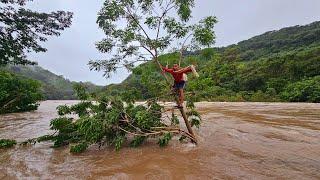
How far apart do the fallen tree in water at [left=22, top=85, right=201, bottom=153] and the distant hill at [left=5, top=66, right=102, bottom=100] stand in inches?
2540

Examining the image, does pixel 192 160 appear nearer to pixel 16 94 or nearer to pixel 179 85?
pixel 179 85

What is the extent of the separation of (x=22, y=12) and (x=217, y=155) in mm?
14818

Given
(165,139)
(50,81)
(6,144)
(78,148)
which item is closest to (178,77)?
(165,139)

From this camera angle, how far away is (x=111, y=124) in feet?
22.9

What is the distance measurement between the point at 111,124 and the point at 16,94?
1349 centimetres

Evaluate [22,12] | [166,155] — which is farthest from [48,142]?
[22,12]

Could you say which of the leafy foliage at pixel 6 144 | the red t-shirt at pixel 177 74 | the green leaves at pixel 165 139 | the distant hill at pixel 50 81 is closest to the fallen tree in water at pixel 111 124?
the green leaves at pixel 165 139

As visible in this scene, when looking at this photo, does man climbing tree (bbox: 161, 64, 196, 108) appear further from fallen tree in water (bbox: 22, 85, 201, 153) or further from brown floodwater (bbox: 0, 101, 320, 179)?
brown floodwater (bbox: 0, 101, 320, 179)

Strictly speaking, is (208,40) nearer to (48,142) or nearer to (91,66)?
(91,66)

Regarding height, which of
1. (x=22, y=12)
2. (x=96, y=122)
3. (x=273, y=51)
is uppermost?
(x=273, y=51)

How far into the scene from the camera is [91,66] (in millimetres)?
7500

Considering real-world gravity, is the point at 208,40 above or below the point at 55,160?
above

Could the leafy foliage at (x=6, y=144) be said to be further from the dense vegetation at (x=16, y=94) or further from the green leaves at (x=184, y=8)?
the dense vegetation at (x=16, y=94)

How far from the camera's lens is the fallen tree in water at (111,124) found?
22.7 feet
